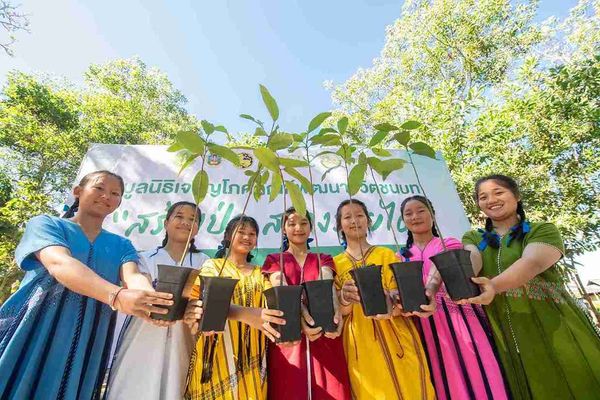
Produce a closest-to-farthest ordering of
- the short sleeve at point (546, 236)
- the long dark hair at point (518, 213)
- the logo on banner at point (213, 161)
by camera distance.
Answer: the short sleeve at point (546, 236) → the long dark hair at point (518, 213) → the logo on banner at point (213, 161)

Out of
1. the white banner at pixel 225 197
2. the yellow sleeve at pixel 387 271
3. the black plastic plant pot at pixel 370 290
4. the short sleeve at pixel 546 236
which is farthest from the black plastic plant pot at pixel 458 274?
the white banner at pixel 225 197

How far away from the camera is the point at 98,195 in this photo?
125cm

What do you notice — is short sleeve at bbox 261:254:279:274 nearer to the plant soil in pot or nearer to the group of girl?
the group of girl

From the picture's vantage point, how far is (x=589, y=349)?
1.10 metres

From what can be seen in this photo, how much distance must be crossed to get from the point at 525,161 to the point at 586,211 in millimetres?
1119

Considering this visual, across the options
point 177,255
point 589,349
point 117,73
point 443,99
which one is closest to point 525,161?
point 443,99

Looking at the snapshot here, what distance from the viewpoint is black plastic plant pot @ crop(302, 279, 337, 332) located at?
3.07 feet

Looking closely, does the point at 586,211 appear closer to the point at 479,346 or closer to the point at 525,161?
the point at 525,161

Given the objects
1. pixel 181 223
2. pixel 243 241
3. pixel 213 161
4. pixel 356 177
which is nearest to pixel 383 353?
pixel 356 177

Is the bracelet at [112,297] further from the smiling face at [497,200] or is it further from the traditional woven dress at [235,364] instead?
the smiling face at [497,200]

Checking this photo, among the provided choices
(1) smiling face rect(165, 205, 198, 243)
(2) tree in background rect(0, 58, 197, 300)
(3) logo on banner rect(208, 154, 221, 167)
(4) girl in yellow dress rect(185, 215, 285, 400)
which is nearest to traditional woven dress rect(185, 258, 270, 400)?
(4) girl in yellow dress rect(185, 215, 285, 400)

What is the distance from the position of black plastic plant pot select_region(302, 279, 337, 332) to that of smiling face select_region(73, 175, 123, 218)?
92 centimetres

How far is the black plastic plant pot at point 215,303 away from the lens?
890mm

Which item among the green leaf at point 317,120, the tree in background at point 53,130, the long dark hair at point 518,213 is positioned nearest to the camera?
the green leaf at point 317,120
